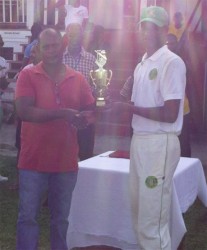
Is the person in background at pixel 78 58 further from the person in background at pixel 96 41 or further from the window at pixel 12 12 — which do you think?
the window at pixel 12 12

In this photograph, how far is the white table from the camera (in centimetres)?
485

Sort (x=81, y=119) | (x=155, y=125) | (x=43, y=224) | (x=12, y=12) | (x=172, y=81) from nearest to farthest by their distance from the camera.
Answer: (x=172, y=81) < (x=155, y=125) < (x=81, y=119) < (x=43, y=224) < (x=12, y=12)

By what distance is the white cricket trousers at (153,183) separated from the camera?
13.1 feet

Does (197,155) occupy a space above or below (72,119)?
below

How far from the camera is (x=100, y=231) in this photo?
4934 mm

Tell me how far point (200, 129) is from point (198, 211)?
4.98 m

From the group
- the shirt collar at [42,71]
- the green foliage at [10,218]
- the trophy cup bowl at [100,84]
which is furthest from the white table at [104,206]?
the shirt collar at [42,71]

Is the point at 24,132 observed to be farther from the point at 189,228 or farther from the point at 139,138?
the point at 189,228

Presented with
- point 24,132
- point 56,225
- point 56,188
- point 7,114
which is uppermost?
point 24,132

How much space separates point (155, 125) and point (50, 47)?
92cm

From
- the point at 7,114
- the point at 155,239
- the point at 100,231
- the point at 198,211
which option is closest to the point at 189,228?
the point at 198,211

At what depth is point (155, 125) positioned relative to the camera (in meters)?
3.99

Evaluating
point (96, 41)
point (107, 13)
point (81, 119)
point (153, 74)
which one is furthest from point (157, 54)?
point (107, 13)

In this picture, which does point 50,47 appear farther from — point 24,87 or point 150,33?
point 150,33
